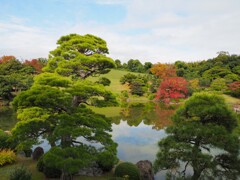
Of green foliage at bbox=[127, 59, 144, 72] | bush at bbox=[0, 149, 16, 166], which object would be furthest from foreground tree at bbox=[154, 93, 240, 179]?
green foliage at bbox=[127, 59, 144, 72]

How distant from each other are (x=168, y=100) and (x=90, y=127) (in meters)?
38.0

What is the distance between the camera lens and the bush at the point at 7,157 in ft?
40.1

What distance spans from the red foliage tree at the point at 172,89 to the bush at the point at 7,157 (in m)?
36.6

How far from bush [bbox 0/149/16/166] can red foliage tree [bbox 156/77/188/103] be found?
3655 centimetres

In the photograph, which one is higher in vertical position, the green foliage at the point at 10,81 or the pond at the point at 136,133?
the green foliage at the point at 10,81

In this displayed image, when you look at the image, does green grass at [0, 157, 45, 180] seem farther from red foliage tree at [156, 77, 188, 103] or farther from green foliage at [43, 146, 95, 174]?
red foliage tree at [156, 77, 188, 103]

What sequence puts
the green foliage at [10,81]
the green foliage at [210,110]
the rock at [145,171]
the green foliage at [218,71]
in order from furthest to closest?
the green foliage at [218,71] → the green foliage at [10,81] → the rock at [145,171] → the green foliage at [210,110]

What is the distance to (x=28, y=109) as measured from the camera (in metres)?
9.23

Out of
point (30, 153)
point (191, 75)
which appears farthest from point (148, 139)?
point (191, 75)

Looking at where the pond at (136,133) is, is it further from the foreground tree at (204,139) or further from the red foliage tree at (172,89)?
the red foliage tree at (172,89)

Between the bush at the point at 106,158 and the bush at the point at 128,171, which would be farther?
the bush at the point at 128,171

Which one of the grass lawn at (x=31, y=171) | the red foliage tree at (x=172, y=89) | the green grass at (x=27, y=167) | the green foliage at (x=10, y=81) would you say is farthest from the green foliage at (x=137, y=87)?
the grass lawn at (x=31, y=171)

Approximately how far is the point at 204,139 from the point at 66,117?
5261 mm

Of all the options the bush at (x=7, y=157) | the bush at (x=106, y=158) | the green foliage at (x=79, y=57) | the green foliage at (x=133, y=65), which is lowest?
the bush at (x=7, y=157)
